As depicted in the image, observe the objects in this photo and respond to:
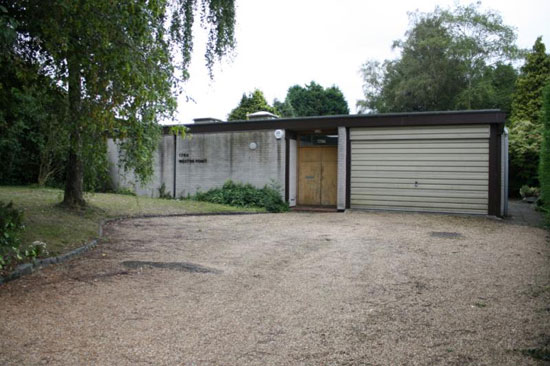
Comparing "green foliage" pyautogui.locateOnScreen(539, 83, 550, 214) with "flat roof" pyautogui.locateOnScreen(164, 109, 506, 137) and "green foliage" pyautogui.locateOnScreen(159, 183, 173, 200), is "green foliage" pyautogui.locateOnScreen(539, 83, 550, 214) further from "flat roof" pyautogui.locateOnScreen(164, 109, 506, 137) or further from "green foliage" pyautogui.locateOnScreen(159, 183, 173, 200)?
"green foliage" pyautogui.locateOnScreen(159, 183, 173, 200)

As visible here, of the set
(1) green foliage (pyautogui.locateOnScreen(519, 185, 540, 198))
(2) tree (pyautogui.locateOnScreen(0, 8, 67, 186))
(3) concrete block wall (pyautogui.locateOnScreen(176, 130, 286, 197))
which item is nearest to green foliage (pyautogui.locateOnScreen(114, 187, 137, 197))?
(3) concrete block wall (pyautogui.locateOnScreen(176, 130, 286, 197))

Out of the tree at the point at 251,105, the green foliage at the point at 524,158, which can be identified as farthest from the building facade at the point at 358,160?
the tree at the point at 251,105

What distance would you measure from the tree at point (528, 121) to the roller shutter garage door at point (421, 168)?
883 centimetres

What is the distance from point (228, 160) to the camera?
15.3 meters

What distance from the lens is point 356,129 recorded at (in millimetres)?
13484

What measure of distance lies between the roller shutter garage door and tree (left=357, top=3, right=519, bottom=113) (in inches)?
823

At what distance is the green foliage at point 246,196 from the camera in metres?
13.8

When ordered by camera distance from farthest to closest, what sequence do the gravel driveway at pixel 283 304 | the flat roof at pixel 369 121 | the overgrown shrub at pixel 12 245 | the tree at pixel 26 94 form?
the flat roof at pixel 369 121
the overgrown shrub at pixel 12 245
the tree at pixel 26 94
the gravel driveway at pixel 283 304

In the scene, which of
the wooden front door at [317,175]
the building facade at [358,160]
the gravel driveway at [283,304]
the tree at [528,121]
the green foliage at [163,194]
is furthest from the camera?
the tree at [528,121]

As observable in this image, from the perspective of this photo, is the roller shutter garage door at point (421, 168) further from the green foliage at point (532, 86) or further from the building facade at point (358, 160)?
the green foliage at point (532, 86)

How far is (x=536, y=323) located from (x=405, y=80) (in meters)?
32.0

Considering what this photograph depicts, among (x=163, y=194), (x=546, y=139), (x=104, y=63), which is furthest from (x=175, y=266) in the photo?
(x=163, y=194)

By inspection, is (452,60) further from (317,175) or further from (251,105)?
(317,175)

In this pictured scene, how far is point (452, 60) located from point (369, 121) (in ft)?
76.6
